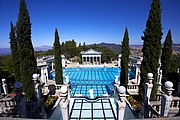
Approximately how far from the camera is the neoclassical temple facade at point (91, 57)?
34188 millimetres

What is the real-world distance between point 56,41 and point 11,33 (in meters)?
4.73

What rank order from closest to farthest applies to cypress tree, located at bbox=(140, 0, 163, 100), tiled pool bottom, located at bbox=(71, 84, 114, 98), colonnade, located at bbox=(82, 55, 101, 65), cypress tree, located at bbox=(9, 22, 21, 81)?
cypress tree, located at bbox=(140, 0, 163, 100), cypress tree, located at bbox=(9, 22, 21, 81), tiled pool bottom, located at bbox=(71, 84, 114, 98), colonnade, located at bbox=(82, 55, 101, 65)

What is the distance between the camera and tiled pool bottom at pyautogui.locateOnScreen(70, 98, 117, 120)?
23.9 feet

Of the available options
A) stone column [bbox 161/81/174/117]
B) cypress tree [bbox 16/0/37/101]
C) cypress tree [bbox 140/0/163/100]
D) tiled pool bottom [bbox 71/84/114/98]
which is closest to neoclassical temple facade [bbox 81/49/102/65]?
tiled pool bottom [bbox 71/84/114/98]

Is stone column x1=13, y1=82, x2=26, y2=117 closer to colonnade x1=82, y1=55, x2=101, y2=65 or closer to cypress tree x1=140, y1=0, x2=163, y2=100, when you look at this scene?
cypress tree x1=140, y1=0, x2=163, y2=100

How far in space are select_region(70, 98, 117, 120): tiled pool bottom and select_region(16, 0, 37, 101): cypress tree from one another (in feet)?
12.1

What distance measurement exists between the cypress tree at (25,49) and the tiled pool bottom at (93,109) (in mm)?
3674

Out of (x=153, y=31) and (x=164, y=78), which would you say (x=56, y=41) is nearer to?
(x=153, y=31)

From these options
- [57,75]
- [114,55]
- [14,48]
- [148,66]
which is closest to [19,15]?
[14,48]

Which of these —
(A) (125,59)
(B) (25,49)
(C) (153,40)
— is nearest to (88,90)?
(A) (125,59)

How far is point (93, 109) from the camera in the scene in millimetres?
8156

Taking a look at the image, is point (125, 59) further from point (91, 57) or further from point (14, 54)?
point (91, 57)

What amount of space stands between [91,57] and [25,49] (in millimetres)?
26121

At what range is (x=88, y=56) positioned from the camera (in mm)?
34469
